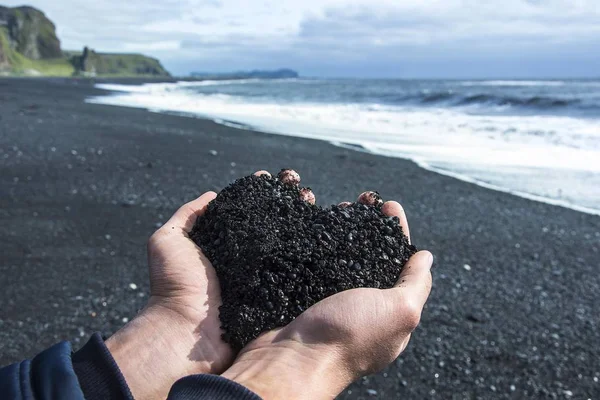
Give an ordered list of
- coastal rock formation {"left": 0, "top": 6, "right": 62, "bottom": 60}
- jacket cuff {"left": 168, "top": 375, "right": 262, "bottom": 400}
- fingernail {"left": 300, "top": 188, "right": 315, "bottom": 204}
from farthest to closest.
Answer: coastal rock formation {"left": 0, "top": 6, "right": 62, "bottom": 60} → fingernail {"left": 300, "top": 188, "right": 315, "bottom": 204} → jacket cuff {"left": 168, "top": 375, "right": 262, "bottom": 400}

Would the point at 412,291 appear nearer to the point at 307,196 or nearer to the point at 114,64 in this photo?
the point at 307,196

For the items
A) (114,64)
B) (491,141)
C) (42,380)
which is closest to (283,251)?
(42,380)

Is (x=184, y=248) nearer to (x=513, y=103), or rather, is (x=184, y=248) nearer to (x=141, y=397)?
(x=141, y=397)

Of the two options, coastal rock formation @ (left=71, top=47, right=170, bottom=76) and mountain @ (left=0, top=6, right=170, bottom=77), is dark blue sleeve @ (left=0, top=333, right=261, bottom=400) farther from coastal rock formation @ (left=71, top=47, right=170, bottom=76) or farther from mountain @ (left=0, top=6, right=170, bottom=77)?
coastal rock formation @ (left=71, top=47, right=170, bottom=76)

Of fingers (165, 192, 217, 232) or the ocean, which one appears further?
the ocean

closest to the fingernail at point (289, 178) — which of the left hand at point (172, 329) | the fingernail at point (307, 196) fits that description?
the fingernail at point (307, 196)

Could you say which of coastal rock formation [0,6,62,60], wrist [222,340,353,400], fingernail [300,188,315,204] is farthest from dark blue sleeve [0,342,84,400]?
coastal rock formation [0,6,62,60]

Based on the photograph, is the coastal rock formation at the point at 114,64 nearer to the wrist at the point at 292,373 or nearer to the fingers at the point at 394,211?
the fingers at the point at 394,211
